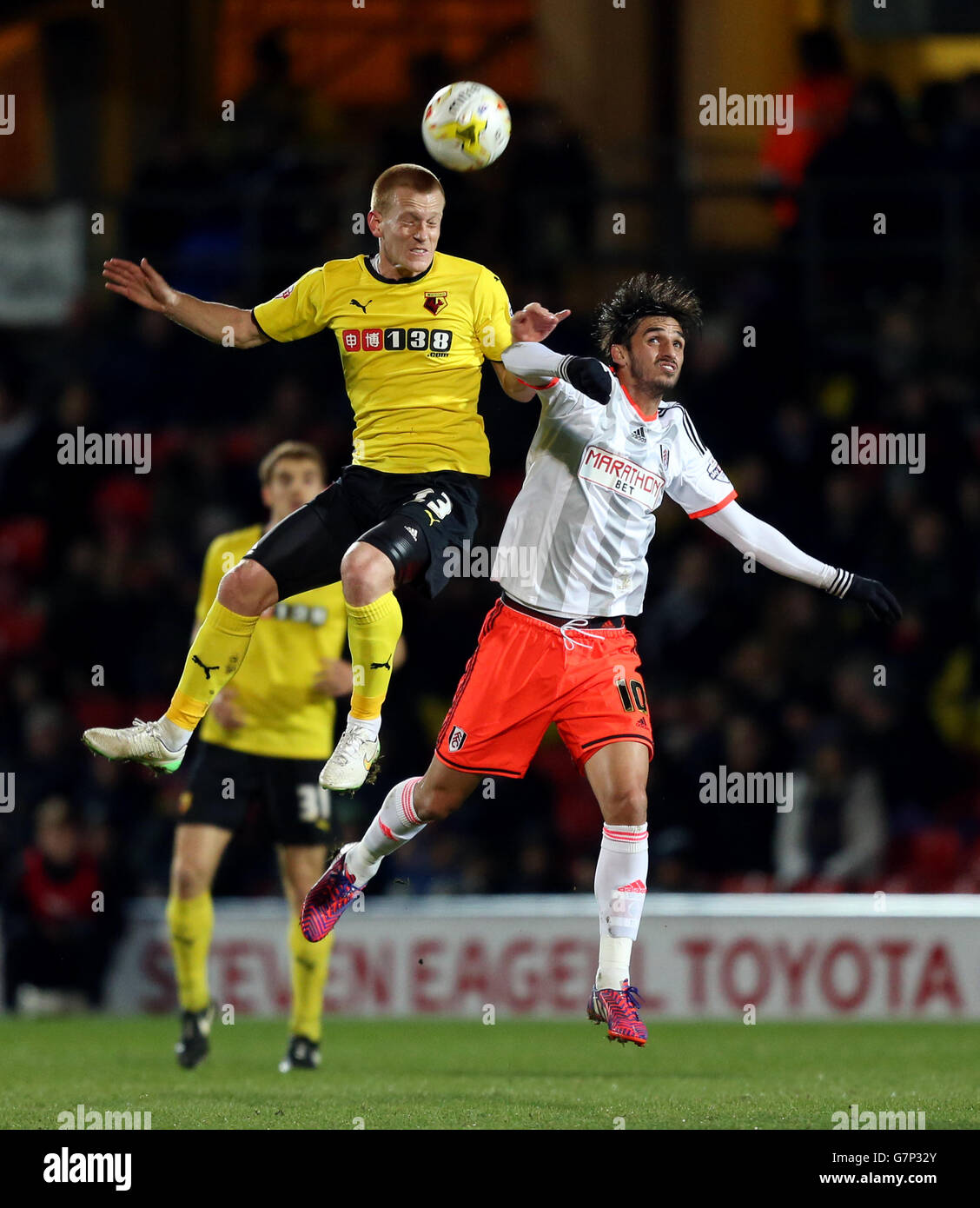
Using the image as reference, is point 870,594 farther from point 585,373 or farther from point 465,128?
point 465,128

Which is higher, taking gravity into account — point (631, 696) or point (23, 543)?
point (23, 543)

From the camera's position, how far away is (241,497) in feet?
45.4

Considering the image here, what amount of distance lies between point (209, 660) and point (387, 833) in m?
0.92

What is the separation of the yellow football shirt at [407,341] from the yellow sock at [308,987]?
2853 millimetres

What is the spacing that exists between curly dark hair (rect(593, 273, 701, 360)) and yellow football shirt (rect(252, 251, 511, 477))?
15.2 inches

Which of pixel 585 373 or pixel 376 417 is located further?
pixel 376 417

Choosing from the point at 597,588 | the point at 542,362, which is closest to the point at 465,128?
the point at 542,362

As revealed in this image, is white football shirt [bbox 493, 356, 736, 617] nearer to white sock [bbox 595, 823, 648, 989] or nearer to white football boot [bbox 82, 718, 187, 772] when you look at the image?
white sock [bbox 595, 823, 648, 989]

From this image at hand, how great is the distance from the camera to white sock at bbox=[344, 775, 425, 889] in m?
7.52

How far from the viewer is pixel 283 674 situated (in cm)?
940

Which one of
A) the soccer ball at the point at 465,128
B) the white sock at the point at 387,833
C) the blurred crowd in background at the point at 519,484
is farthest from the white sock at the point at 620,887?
the blurred crowd in background at the point at 519,484
